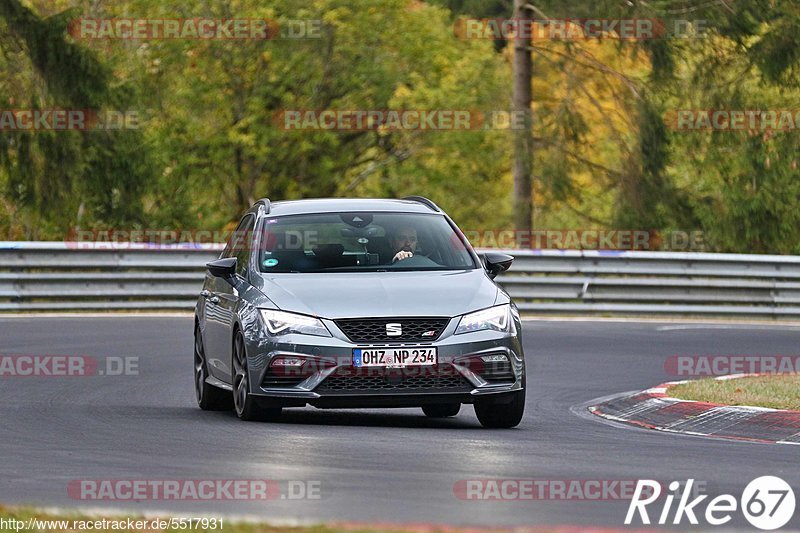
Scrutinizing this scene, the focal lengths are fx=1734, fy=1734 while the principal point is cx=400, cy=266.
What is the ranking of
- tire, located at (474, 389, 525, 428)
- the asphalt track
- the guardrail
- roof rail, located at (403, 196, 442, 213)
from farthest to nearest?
1. the guardrail
2. roof rail, located at (403, 196, 442, 213)
3. tire, located at (474, 389, 525, 428)
4. the asphalt track

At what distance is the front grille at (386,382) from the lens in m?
11.7

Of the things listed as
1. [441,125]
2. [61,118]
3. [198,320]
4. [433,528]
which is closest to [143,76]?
[441,125]

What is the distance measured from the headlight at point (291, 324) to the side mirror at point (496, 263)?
6.05 feet

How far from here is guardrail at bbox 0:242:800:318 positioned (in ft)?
84.5

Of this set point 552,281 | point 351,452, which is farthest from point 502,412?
point 552,281

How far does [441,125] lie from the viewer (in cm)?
4825

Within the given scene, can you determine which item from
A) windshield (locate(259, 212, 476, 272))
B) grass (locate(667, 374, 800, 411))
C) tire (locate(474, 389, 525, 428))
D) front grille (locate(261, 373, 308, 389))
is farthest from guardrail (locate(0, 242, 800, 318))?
front grille (locate(261, 373, 308, 389))

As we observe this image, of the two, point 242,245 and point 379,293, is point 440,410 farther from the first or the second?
point 242,245

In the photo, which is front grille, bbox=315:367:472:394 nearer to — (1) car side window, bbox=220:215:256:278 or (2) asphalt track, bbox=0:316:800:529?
(2) asphalt track, bbox=0:316:800:529

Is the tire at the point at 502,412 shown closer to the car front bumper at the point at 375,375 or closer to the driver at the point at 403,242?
the car front bumper at the point at 375,375

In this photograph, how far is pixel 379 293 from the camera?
11.9 m

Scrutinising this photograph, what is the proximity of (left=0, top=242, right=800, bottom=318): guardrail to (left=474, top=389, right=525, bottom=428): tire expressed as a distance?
13627 mm

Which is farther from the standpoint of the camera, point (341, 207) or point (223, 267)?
point (341, 207)

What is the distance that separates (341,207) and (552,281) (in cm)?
1319
